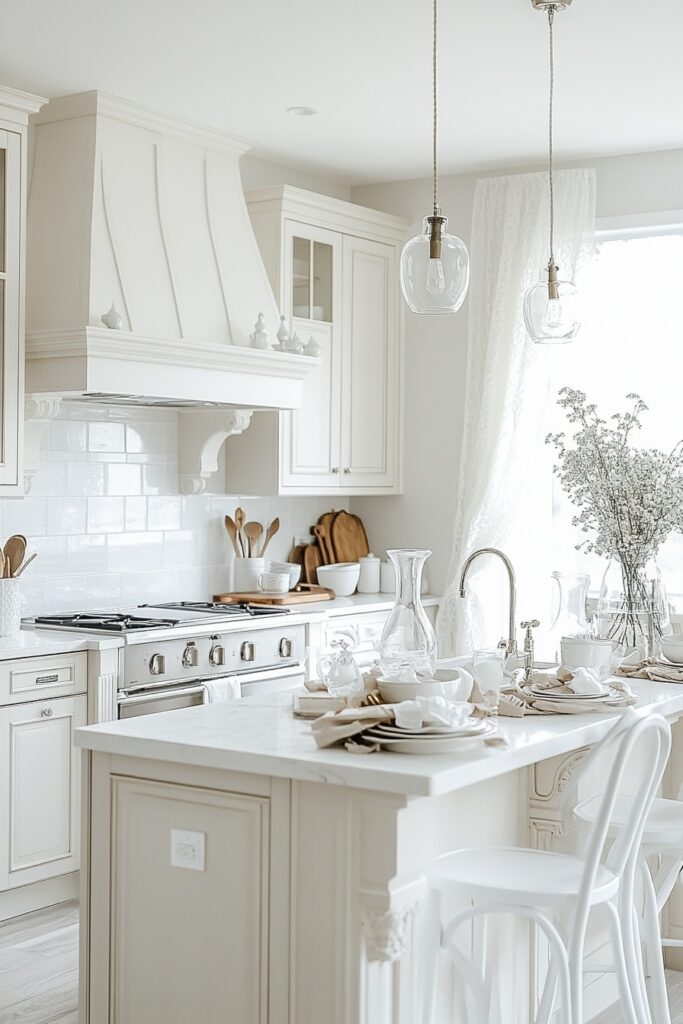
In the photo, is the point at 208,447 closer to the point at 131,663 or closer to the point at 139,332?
the point at 139,332

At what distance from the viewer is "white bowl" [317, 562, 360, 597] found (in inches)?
226

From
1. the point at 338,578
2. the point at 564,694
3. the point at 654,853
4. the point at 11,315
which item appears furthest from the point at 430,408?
the point at 654,853

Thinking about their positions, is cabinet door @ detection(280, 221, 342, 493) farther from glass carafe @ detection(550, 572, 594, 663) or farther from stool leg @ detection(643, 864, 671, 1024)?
stool leg @ detection(643, 864, 671, 1024)

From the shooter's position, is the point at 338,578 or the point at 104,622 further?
the point at 338,578

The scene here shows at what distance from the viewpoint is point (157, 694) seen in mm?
4371

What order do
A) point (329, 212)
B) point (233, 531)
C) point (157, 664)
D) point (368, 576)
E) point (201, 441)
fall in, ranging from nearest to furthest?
1. point (157, 664)
2. point (201, 441)
3. point (233, 531)
4. point (329, 212)
5. point (368, 576)

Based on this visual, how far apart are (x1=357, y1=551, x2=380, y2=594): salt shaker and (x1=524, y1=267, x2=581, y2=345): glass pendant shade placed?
263 centimetres

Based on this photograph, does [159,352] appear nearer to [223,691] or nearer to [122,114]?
[122,114]

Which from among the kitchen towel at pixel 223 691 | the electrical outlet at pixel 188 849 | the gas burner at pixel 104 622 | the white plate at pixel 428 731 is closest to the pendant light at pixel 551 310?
the kitchen towel at pixel 223 691

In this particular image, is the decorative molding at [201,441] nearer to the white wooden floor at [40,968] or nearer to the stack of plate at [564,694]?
the white wooden floor at [40,968]

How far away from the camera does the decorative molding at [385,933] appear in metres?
2.25

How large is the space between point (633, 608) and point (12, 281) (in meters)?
2.29

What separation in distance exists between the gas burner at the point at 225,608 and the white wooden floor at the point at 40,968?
4.06ft

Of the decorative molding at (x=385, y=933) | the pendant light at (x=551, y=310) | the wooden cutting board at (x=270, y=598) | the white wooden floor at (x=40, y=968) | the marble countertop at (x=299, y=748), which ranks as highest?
the pendant light at (x=551, y=310)
